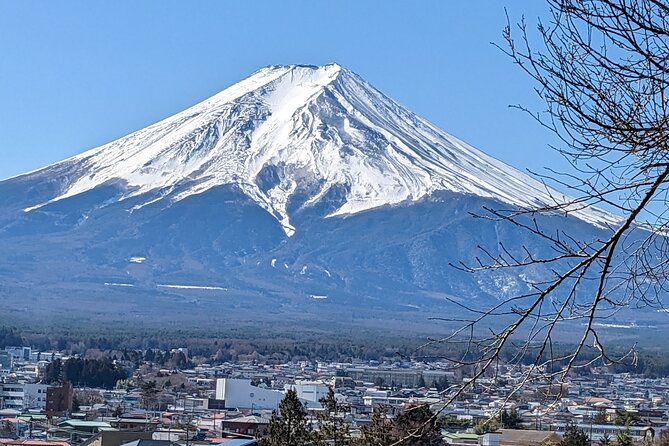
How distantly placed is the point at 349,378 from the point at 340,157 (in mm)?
92372

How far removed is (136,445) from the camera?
22203 millimetres

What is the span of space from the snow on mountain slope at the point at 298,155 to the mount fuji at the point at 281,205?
182 mm

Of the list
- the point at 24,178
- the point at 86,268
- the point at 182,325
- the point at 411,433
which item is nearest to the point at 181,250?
the point at 86,268

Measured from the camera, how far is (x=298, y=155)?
156500mm

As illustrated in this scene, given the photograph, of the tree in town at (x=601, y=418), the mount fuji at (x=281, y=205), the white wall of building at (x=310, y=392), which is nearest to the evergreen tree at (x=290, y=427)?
the tree in town at (x=601, y=418)

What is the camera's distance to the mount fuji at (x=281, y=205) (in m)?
134

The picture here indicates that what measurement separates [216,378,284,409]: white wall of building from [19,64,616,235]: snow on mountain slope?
311 feet

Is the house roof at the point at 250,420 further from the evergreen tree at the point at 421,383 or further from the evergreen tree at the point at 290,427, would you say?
the evergreen tree at the point at 421,383

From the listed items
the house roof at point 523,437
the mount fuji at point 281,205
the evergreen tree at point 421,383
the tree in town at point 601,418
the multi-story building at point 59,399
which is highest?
the mount fuji at point 281,205

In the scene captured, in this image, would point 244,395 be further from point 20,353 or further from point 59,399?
point 20,353

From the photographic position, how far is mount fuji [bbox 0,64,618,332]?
441ft

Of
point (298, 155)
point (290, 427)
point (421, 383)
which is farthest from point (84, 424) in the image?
point (298, 155)

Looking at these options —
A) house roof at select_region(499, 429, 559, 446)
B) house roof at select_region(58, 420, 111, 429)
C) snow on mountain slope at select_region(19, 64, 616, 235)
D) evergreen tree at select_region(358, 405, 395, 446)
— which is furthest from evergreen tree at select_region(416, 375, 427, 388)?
snow on mountain slope at select_region(19, 64, 616, 235)

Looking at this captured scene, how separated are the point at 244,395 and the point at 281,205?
105 meters
